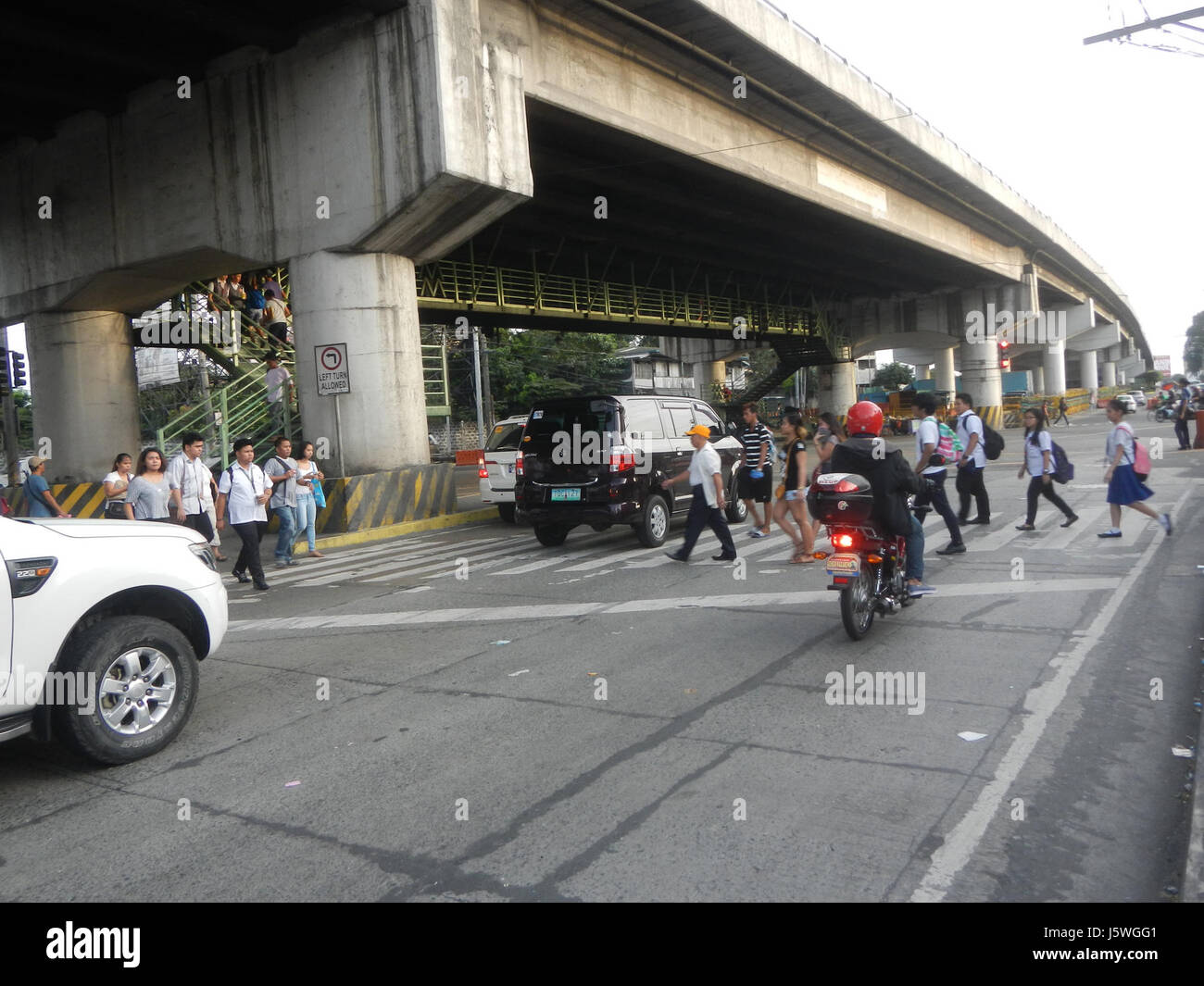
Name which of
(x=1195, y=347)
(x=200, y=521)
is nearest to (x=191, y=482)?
(x=200, y=521)

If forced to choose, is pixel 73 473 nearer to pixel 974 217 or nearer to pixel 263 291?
pixel 263 291

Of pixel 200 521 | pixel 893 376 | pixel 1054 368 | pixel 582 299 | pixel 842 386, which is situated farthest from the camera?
Result: pixel 893 376

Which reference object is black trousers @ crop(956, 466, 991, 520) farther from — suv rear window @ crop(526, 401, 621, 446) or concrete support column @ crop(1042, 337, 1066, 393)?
concrete support column @ crop(1042, 337, 1066, 393)

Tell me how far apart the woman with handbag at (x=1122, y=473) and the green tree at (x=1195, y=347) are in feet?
508

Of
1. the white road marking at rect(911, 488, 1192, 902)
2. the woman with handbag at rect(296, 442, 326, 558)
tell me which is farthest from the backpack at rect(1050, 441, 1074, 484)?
the woman with handbag at rect(296, 442, 326, 558)

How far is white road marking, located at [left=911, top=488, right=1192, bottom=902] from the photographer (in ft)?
11.9

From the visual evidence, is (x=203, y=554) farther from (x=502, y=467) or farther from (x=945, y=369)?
(x=945, y=369)

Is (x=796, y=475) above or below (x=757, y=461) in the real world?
below

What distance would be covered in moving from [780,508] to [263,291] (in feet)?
55.8

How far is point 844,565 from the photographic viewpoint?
6938mm

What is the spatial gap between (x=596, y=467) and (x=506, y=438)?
513 centimetres

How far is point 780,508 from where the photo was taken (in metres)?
12.0

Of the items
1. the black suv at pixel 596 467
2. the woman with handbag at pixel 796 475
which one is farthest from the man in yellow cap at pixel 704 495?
the black suv at pixel 596 467

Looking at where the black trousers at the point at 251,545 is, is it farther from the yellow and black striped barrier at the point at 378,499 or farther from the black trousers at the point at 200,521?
the yellow and black striped barrier at the point at 378,499
